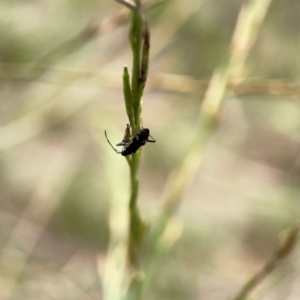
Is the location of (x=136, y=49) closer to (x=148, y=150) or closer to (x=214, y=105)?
(x=214, y=105)

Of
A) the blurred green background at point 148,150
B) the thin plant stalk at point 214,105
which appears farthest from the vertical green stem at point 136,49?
the blurred green background at point 148,150

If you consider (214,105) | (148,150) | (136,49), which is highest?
(148,150)

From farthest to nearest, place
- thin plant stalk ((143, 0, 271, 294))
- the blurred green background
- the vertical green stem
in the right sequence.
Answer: the blurred green background, thin plant stalk ((143, 0, 271, 294)), the vertical green stem

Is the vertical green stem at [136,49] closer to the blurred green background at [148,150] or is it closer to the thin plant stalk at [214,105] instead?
the thin plant stalk at [214,105]

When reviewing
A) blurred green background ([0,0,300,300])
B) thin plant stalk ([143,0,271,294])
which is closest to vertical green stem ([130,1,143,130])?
thin plant stalk ([143,0,271,294])

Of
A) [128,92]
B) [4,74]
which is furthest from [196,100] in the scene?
[128,92]

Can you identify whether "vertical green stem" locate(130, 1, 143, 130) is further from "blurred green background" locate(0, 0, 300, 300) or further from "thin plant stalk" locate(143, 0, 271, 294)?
"blurred green background" locate(0, 0, 300, 300)

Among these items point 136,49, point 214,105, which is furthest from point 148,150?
point 136,49

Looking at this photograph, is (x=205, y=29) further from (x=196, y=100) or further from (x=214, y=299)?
(x=214, y=299)

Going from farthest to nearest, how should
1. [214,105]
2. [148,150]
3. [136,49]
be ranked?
[148,150]
[214,105]
[136,49]
